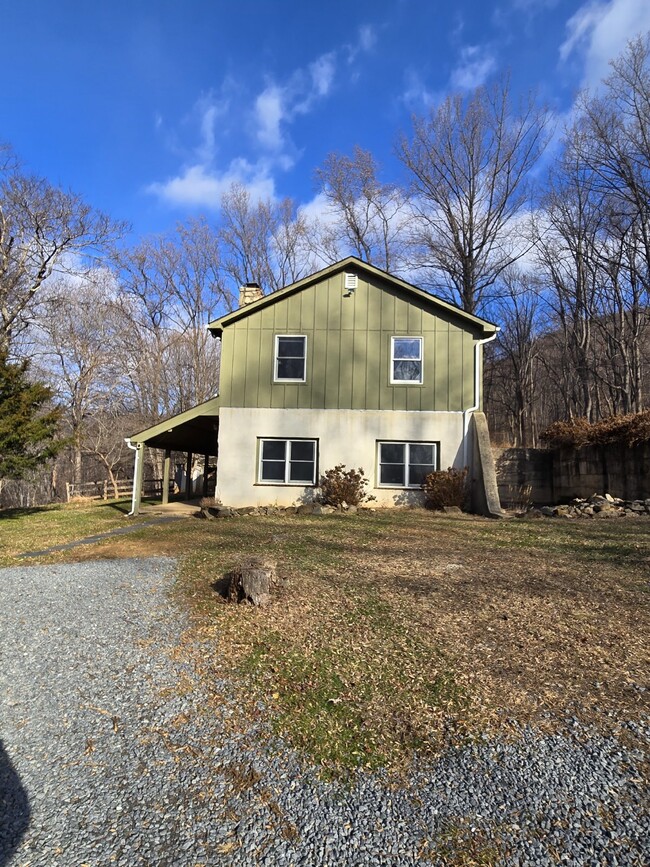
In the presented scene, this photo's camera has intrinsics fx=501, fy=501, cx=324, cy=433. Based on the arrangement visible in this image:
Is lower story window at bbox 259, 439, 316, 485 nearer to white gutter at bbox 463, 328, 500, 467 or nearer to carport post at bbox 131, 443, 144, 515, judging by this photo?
carport post at bbox 131, 443, 144, 515

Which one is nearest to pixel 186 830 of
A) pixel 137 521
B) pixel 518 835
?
pixel 518 835

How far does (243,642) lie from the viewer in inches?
168

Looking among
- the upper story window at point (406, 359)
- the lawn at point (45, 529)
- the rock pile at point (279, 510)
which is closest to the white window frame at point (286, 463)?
the rock pile at point (279, 510)

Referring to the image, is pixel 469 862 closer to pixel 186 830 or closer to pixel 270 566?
pixel 186 830

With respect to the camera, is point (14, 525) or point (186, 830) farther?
point (14, 525)

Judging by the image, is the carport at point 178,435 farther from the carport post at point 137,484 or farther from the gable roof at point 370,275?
the gable roof at point 370,275

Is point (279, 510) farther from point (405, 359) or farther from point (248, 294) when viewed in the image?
point (248, 294)

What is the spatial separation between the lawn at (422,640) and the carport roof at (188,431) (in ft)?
21.3

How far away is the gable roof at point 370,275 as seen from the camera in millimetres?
14141

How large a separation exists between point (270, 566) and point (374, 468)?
28.7ft

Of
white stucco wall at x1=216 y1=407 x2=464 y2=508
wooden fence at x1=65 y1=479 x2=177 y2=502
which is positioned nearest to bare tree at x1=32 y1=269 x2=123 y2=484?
wooden fence at x1=65 y1=479 x2=177 y2=502

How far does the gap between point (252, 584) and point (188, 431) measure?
38.4ft

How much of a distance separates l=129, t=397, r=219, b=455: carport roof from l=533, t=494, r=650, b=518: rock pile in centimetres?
936

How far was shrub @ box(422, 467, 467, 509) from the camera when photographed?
1320cm
